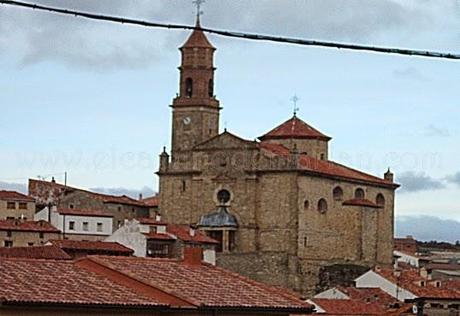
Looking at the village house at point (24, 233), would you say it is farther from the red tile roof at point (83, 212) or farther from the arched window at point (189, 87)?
the arched window at point (189, 87)

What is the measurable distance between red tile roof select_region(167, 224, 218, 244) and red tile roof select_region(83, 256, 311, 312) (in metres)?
51.3

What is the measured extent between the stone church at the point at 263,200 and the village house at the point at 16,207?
296 inches

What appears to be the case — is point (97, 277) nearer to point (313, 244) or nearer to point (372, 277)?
point (372, 277)

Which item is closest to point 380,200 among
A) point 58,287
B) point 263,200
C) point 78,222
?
point 263,200

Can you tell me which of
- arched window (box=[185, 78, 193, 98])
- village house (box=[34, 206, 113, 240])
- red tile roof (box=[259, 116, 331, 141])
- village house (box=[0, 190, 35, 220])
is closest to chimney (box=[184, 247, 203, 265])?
village house (box=[34, 206, 113, 240])

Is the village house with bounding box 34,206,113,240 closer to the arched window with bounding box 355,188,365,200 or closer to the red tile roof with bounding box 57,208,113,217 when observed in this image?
the red tile roof with bounding box 57,208,113,217

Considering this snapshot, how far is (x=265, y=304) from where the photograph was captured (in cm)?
2341

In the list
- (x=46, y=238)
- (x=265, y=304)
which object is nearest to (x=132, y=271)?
(x=265, y=304)

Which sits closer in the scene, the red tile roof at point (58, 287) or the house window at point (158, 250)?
the red tile roof at point (58, 287)

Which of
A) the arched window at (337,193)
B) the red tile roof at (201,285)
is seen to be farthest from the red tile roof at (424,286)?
the red tile roof at (201,285)

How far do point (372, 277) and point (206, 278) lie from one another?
1999 inches

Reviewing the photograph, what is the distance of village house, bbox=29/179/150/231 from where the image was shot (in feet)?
283

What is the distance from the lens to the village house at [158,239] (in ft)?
239

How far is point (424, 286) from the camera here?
7212 centimetres
